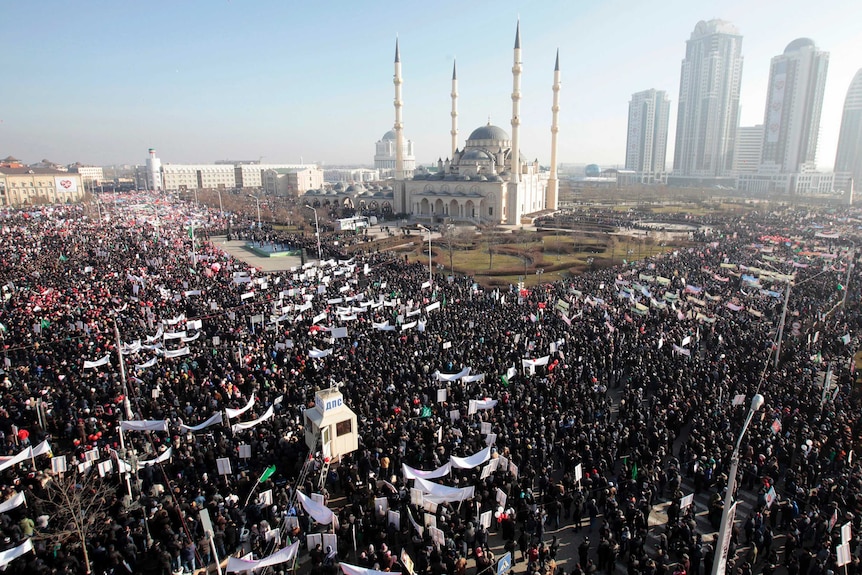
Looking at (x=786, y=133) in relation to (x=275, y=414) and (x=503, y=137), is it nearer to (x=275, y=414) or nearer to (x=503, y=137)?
(x=503, y=137)

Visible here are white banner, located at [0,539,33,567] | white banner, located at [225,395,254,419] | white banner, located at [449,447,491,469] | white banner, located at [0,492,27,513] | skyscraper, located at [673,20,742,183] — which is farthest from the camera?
skyscraper, located at [673,20,742,183]

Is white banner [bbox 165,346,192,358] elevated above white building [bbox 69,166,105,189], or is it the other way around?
white building [bbox 69,166,105,189]

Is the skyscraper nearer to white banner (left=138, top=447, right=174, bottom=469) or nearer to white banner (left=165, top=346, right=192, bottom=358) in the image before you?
white banner (left=165, top=346, right=192, bottom=358)

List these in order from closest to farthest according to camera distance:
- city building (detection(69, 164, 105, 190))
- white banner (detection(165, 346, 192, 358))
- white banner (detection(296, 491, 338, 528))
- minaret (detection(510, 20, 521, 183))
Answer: white banner (detection(296, 491, 338, 528))
white banner (detection(165, 346, 192, 358))
minaret (detection(510, 20, 521, 183))
city building (detection(69, 164, 105, 190))

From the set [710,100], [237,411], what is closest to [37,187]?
[237,411]

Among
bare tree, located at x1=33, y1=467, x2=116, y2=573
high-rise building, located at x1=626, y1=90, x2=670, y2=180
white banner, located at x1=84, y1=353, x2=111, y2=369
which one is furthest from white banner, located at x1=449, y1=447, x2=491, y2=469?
high-rise building, located at x1=626, y1=90, x2=670, y2=180

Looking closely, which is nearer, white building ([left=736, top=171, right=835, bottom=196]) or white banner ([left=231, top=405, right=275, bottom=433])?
white banner ([left=231, top=405, right=275, bottom=433])

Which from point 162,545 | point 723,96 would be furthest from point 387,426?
point 723,96
